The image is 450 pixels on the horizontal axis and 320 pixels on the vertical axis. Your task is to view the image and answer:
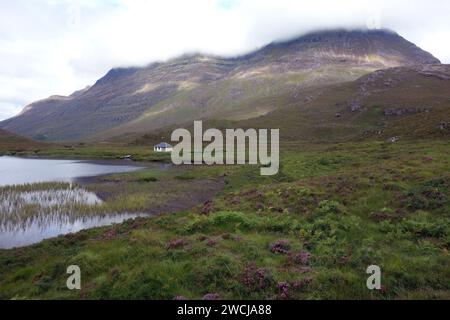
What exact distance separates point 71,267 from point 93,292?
12.2ft

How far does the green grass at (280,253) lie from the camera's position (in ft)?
43.1

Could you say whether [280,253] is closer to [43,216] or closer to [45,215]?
[43,216]

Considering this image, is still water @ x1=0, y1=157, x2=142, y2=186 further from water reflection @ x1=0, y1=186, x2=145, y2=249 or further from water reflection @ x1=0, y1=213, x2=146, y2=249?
water reflection @ x1=0, y1=213, x2=146, y2=249

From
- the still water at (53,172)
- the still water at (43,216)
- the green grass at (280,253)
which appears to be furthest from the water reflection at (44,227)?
the still water at (53,172)

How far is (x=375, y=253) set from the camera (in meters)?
15.6

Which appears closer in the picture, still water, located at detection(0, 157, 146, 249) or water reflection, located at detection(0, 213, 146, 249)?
water reflection, located at detection(0, 213, 146, 249)

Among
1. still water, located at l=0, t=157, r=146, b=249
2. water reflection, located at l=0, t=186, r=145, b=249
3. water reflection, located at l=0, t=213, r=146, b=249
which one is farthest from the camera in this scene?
water reflection, located at l=0, t=186, r=145, b=249

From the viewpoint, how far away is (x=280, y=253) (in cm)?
1678

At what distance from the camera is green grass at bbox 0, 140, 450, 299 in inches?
517

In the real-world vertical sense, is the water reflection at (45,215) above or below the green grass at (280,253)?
below

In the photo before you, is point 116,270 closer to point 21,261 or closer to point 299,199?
point 21,261

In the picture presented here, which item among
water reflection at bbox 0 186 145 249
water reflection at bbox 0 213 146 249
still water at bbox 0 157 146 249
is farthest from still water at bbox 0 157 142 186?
water reflection at bbox 0 213 146 249

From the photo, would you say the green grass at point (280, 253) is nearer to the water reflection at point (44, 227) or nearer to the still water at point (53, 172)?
the water reflection at point (44, 227)
